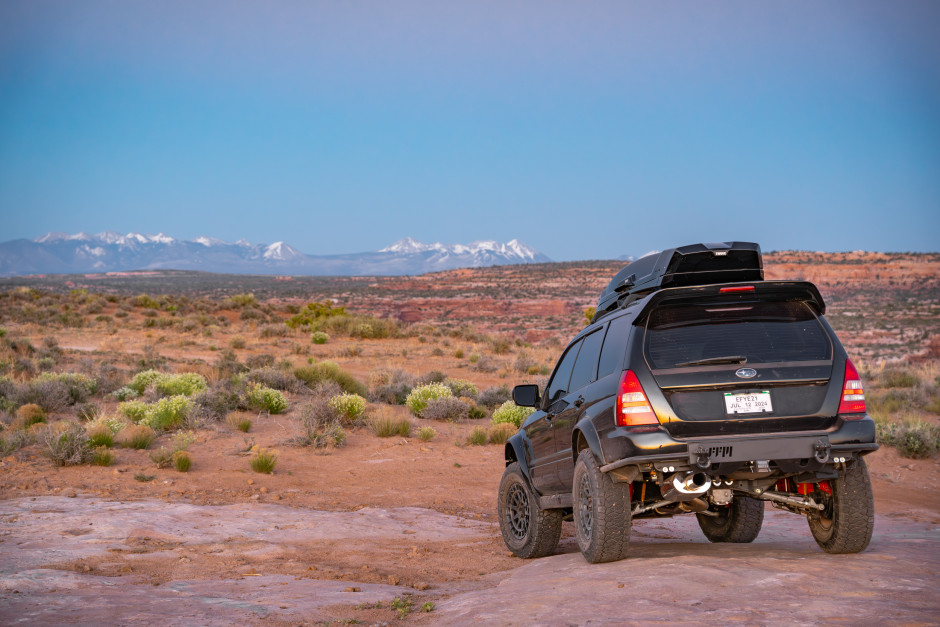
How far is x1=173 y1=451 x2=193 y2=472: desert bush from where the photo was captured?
11.7 metres

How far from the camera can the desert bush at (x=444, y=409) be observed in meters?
17.3

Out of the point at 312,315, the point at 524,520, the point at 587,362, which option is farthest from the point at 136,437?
the point at 312,315

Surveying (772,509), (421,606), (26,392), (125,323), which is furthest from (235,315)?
(421,606)

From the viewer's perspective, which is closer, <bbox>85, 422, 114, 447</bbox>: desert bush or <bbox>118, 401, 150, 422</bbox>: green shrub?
<bbox>85, 422, 114, 447</bbox>: desert bush

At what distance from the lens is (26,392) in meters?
15.8

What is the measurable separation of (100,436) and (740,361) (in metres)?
11.0

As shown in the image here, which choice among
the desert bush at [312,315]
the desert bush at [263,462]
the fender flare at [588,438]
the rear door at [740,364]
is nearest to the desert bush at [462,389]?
the desert bush at [263,462]

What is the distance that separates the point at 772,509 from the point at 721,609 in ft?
23.3

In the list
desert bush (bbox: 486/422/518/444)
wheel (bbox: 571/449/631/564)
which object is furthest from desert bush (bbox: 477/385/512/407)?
wheel (bbox: 571/449/631/564)

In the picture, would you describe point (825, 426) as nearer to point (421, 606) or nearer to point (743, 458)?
point (743, 458)

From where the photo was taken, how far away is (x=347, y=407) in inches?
615

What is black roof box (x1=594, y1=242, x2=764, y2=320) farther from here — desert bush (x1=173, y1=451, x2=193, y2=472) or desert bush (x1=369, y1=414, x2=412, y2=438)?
desert bush (x1=369, y1=414, x2=412, y2=438)

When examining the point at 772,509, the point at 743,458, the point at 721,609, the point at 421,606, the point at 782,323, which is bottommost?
the point at 772,509

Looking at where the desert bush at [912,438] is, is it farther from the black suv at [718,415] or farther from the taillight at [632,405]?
the taillight at [632,405]
